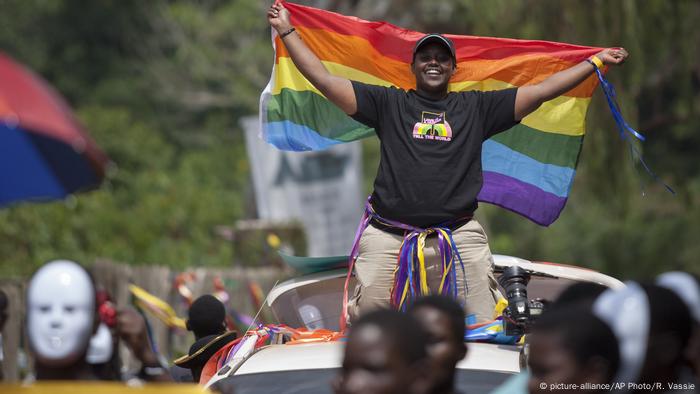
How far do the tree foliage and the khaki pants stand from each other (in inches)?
117

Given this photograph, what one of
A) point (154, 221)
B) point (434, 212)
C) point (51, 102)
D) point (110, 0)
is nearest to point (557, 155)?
point (434, 212)

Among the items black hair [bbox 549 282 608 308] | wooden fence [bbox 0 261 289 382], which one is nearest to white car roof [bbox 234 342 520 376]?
black hair [bbox 549 282 608 308]

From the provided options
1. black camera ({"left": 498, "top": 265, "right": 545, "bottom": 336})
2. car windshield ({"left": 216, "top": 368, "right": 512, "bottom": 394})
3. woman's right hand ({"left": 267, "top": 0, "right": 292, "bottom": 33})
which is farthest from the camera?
woman's right hand ({"left": 267, "top": 0, "right": 292, "bottom": 33})

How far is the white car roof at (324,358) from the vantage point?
564 cm

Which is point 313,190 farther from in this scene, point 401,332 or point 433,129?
point 401,332

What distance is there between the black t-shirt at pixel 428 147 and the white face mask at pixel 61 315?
2276mm

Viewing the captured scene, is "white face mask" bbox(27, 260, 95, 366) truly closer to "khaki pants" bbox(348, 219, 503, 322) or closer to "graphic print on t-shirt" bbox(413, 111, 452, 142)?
"khaki pants" bbox(348, 219, 503, 322)

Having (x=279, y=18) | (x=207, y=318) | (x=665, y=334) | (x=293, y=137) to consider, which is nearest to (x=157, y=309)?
(x=207, y=318)

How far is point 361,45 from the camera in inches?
313

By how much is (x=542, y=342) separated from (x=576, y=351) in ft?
0.35

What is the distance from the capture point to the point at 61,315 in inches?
169

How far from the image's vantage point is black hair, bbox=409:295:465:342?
477 cm

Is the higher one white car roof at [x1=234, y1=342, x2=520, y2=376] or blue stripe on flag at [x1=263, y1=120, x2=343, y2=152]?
blue stripe on flag at [x1=263, y1=120, x2=343, y2=152]

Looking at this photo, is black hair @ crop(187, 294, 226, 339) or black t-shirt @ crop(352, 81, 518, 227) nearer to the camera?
black t-shirt @ crop(352, 81, 518, 227)
